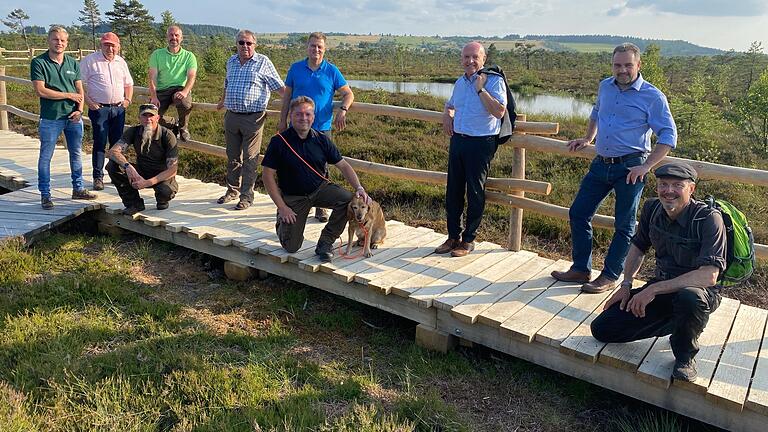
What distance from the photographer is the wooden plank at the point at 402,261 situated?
471cm

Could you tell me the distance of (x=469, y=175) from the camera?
16.0 ft

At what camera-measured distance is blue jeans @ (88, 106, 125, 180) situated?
22.0ft

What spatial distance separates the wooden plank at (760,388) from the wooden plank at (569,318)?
3.45 ft

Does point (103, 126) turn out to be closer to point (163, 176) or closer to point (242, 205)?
point (163, 176)

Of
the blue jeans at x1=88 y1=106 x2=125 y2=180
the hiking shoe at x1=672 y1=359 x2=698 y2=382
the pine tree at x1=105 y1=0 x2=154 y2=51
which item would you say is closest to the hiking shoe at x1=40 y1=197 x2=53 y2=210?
the blue jeans at x1=88 y1=106 x2=125 y2=180

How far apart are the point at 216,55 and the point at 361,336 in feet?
90.3

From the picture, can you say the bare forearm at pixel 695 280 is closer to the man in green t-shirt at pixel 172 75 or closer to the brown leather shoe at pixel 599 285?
the brown leather shoe at pixel 599 285

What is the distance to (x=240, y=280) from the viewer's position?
5633 mm

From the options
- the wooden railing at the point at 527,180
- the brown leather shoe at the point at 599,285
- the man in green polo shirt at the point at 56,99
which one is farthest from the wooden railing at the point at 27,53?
the brown leather shoe at the point at 599,285

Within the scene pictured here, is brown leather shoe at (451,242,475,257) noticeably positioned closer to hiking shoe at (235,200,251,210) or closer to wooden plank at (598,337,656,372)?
wooden plank at (598,337,656,372)

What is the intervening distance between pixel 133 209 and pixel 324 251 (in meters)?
2.54

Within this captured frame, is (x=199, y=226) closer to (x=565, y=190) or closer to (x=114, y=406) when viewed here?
(x=114, y=406)

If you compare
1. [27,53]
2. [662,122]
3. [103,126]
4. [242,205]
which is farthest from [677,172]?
[27,53]

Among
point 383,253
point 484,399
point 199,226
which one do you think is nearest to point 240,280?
point 199,226
